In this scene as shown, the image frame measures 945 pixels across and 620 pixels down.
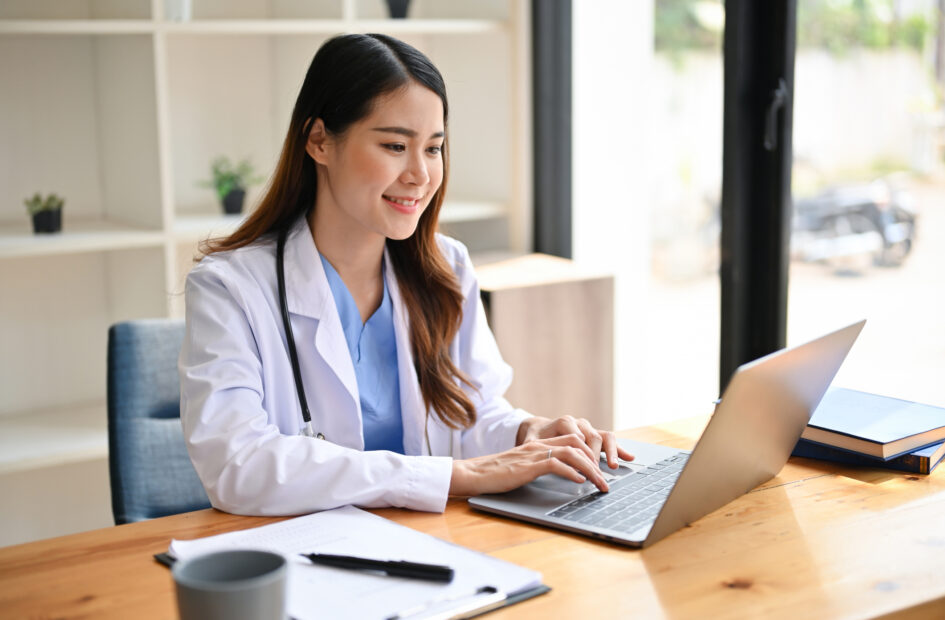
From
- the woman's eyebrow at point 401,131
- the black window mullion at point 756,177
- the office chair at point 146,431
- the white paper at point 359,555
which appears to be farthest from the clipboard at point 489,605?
the black window mullion at point 756,177

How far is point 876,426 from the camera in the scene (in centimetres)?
155

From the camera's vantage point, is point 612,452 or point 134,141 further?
point 134,141

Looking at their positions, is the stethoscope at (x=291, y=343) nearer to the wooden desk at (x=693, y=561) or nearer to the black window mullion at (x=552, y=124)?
the wooden desk at (x=693, y=561)

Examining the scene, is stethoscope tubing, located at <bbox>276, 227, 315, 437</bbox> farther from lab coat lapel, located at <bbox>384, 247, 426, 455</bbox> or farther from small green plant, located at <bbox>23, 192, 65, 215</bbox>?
small green plant, located at <bbox>23, 192, 65, 215</bbox>

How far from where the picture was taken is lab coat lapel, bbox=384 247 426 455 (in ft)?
5.93

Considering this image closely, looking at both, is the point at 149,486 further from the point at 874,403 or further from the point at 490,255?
the point at 490,255

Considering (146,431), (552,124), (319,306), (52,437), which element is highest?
(552,124)

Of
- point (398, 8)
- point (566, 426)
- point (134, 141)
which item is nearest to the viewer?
point (566, 426)

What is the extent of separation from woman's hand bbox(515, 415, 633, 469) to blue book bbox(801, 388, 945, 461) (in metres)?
0.29

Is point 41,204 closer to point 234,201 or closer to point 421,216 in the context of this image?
point 234,201

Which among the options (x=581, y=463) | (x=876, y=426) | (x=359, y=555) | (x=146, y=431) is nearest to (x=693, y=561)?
(x=581, y=463)

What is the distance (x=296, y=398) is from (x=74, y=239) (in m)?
1.09

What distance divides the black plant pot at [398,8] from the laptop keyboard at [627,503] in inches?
73.4

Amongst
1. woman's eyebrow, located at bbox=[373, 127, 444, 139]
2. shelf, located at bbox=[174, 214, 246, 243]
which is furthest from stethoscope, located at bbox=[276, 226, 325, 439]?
shelf, located at bbox=[174, 214, 246, 243]
